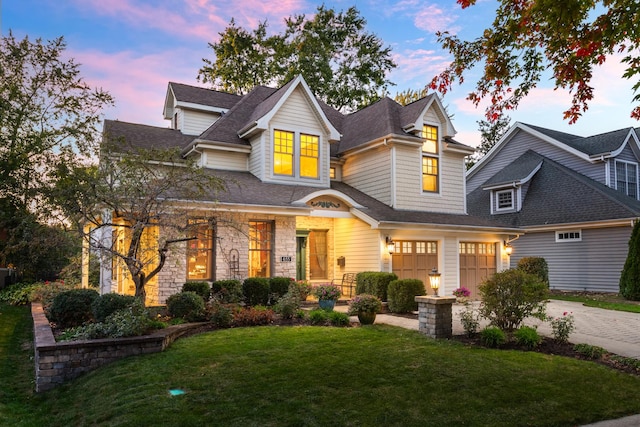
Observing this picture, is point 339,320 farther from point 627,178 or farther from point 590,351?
point 627,178

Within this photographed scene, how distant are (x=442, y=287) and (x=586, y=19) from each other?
1189cm

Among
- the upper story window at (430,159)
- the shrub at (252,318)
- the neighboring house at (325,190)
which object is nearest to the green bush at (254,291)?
the neighboring house at (325,190)

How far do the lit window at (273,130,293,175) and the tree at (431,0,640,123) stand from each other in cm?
956

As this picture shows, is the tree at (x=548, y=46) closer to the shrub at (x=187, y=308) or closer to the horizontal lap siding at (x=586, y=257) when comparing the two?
the shrub at (x=187, y=308)

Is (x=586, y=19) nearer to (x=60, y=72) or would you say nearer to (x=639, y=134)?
(x=60, y=72)

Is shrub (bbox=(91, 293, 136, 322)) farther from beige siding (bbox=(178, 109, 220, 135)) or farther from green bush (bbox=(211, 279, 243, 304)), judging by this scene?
beige siding (bbox=(178, 109, 220, 135))

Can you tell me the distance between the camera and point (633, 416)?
5.32 m

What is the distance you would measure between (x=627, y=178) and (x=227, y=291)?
68.2ft

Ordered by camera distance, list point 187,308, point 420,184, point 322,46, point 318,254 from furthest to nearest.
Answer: point 322,46
point 420,184
point 318,254
point 187,308

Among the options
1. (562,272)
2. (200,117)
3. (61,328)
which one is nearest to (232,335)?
(61,328)

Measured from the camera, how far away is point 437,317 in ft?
28.3

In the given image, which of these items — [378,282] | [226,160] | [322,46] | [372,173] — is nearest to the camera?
[378,282]

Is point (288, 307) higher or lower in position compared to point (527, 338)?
higher

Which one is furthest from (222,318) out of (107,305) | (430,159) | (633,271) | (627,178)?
(627,178)
